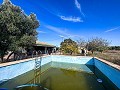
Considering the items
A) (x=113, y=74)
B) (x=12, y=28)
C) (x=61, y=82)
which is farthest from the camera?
(x=12, y=28)

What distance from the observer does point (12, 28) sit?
9.79 metres

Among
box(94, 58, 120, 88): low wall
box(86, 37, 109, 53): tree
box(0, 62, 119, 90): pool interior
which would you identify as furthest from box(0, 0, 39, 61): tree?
box(86, 37, 109, 53): tree

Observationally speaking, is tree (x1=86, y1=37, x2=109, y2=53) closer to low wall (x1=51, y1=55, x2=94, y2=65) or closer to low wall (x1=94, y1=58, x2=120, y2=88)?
low wall (x1=51, y1=55, x2=94, y2=65)

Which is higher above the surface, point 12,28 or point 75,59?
point 12,28

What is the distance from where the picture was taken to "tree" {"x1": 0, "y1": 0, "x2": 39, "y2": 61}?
974 centimetres

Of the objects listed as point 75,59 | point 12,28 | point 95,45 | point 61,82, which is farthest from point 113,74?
point 95,45

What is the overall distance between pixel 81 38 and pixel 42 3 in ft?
69.8

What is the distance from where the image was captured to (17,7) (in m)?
11.4

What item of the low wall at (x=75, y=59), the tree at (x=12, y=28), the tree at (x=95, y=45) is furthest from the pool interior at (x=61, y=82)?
the tree at (x=95, y=45)

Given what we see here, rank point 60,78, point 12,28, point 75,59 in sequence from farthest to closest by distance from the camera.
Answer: point 75,59
point 12,28
point 60,78

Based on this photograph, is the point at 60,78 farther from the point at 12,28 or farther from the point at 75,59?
the point at 75,59

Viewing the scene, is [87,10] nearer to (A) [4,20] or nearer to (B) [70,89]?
(A) [4,20]

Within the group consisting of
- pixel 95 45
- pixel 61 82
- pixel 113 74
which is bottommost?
pixel 61 82

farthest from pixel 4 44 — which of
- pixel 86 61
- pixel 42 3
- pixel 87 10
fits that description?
pixel 87 10
